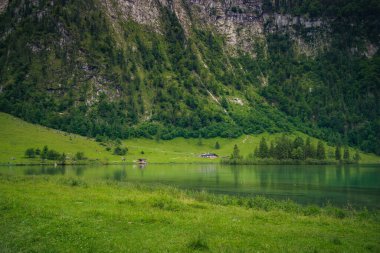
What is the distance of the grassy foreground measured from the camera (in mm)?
27078

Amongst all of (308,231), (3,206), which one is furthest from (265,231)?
(3,206)

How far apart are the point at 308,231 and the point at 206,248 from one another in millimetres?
12003

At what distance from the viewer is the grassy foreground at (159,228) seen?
27078 mm

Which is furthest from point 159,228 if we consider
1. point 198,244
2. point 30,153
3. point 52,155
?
point 30,153

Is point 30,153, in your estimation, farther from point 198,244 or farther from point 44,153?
point 198,244

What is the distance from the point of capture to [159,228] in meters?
33.1

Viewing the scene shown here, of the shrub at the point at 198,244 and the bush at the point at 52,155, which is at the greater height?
the bush at the point at 52,155

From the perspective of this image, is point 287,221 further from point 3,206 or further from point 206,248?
point 3,206

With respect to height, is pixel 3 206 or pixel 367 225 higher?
pixel 3 206

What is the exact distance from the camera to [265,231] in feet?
109

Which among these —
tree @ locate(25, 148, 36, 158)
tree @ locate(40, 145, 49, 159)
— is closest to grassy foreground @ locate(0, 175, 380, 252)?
tree @ locate(40, 145, 49, 159)

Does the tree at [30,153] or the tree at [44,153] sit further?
the tree at [44,153]

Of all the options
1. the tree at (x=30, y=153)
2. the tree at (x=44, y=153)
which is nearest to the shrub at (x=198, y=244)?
the tree at (x=44, y=153)

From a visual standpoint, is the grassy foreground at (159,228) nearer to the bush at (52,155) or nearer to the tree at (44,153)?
the bush at (52,155)
